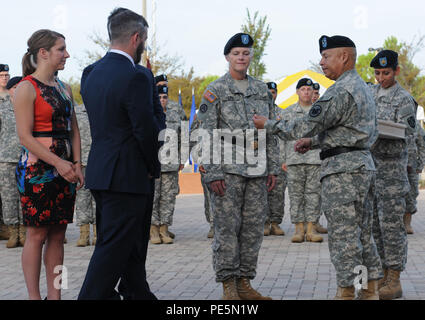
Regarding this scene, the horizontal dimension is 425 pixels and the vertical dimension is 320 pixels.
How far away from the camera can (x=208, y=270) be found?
6.92 m

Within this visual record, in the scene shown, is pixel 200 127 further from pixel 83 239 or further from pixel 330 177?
pixel 83 239

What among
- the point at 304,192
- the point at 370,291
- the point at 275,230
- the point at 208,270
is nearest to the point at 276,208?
the point at 275,230

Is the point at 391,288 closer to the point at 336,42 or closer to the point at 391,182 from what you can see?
the point at 391,182

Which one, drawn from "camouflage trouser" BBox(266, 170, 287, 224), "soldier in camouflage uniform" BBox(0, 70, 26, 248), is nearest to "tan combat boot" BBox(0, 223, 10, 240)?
"soldier in camouflage uniform" BBox(0, 70, 26, 248)

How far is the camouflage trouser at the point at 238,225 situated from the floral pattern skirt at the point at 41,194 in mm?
1417

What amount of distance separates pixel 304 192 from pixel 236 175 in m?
4.23

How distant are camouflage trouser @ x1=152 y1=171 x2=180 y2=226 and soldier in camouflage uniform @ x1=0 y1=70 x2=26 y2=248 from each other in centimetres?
191

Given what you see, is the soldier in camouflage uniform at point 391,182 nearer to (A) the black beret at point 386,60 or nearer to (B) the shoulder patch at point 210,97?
(A) the black beret at point 386,60

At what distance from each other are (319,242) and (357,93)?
4.74 metres

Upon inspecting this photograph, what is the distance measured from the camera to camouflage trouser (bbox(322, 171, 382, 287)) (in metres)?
4.67

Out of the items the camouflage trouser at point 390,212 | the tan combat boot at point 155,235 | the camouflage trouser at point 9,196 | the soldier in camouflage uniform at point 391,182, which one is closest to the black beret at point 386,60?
the soldier in camouflage uniform at point 391,182

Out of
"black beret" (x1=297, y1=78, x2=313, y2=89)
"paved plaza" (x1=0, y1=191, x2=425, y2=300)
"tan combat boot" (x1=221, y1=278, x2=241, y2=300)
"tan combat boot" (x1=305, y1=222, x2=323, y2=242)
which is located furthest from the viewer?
"black beret" (x1=297, y1=78, x2=313, y2=89)

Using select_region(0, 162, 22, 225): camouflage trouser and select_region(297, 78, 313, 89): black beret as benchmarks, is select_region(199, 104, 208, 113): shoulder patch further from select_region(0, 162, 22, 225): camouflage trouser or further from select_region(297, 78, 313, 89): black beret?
select_region(297, 78, 313, 89): black beret

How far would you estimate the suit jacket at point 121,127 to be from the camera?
12.7 ft
